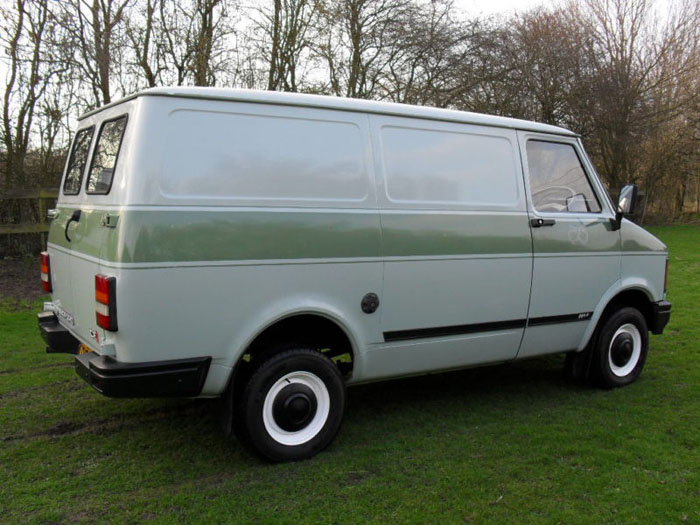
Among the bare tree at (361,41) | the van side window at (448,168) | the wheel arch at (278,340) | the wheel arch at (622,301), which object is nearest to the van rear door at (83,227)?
the wheel arch at (278,340)

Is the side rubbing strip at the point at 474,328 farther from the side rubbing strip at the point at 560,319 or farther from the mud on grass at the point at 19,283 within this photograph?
the mud on grass at the point at 19,283

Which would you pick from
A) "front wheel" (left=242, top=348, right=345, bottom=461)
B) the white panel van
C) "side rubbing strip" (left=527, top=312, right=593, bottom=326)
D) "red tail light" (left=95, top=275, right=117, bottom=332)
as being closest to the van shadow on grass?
A: "front wheel" (left=242, top=348, right=345, bottom=461)

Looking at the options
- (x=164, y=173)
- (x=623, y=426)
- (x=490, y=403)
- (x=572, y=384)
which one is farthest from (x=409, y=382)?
(x=164, y=173)

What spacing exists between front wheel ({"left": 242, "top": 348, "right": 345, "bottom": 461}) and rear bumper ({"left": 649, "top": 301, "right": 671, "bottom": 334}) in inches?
132

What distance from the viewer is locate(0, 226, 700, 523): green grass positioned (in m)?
3.43

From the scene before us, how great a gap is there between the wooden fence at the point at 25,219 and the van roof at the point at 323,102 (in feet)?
21.0

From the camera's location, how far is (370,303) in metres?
4.17

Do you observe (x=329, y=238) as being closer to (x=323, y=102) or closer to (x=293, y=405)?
(x=323, y=102)

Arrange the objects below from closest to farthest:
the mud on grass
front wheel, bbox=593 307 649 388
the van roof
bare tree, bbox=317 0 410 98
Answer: the van roof → front wheel, bbox=593 307 649 388 → the mud on grass → bare tree, bbox=317 0 410 98

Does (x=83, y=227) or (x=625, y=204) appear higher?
(x=625, y=204)

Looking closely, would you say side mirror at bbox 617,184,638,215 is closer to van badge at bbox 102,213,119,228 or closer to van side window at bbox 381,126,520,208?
van side window at bbox 381,126,520,208

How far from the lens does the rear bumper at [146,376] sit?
3402 millimetres

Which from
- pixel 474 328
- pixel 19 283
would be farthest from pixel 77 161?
pixel 19 283

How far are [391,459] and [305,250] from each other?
1.51m
